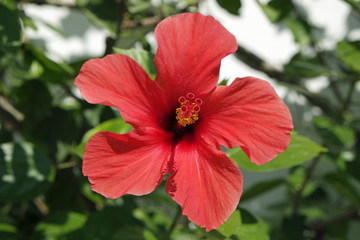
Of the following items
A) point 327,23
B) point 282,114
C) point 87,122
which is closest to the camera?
point 282,114

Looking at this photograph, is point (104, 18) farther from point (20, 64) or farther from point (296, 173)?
point (296, 173)

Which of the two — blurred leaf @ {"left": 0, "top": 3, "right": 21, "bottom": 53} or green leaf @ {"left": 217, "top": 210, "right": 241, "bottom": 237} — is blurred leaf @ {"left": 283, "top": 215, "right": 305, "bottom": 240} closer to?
green leaf @ {"left": 217, "top": 210, "right": 241, "bottom": 237}

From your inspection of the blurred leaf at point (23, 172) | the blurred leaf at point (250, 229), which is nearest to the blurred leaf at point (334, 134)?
the blurred leaf at point (250, 229)

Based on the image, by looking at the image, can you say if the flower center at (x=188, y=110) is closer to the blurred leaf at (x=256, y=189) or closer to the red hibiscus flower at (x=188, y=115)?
the red hibiscus flower at (x=188, y=115)

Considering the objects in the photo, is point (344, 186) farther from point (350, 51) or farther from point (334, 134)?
point (350, 51)

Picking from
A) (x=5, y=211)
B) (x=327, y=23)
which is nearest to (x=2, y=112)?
(x=5, y=211)

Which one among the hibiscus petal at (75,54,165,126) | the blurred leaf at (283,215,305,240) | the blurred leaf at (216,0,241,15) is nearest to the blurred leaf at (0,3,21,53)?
the hibiscus petal at (75,54,165,126)

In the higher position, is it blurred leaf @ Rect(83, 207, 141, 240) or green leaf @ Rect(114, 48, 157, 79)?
green leaf @ Rect(114, 48, 157, 79)

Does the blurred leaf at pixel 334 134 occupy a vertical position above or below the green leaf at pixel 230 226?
below
